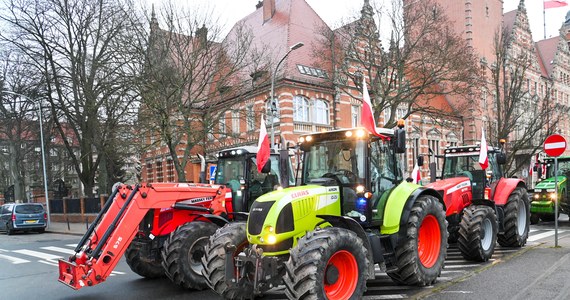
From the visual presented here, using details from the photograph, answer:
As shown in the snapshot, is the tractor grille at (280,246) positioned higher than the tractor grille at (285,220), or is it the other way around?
the tractor grille at (285,220)

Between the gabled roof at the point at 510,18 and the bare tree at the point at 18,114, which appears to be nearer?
the bare tree at the point at 18,114

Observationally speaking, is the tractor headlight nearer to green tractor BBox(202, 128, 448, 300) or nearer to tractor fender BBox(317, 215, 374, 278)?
green tractor BBox(202, 128, 448, 300)

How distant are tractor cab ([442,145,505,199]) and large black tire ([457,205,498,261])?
51.7 inches

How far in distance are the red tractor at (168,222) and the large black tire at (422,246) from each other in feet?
6.70

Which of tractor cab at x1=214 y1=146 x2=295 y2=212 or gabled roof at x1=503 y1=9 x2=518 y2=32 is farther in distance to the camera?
gabled roof at x1=503 y1=9 x2=518 y2=32

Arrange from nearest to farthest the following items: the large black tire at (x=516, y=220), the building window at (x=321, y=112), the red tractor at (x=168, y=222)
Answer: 1. the red tractor at (x=168, y=222)
2. the large black tire at (x=516, y=220)
3. the building window at (x=321, y=112)

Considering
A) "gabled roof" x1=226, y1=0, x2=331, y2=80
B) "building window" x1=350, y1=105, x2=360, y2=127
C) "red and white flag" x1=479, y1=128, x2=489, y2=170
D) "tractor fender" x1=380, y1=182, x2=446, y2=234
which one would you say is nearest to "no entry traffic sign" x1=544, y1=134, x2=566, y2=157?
"red and white flag" x1=479, y1=128, x2=489, y2=170

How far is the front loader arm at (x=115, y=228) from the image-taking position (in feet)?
22.2

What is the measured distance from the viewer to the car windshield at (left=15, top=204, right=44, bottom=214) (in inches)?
937

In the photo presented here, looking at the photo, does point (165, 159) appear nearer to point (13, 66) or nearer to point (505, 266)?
point (13, 66)

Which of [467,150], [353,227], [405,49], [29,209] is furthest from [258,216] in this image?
[29,209]

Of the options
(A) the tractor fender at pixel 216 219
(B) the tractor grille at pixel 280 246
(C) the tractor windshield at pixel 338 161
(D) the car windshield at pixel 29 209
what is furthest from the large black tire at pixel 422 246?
(D) the car windshield at pixel 29 209

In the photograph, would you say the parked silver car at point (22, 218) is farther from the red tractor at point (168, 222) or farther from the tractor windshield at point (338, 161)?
the tractor windshield at point (338, 161)

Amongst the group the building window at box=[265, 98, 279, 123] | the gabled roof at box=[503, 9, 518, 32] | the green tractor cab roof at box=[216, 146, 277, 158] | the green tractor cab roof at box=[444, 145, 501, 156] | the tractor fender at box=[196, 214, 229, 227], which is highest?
the gabled roof at box=[503, 9, 518, 32]
